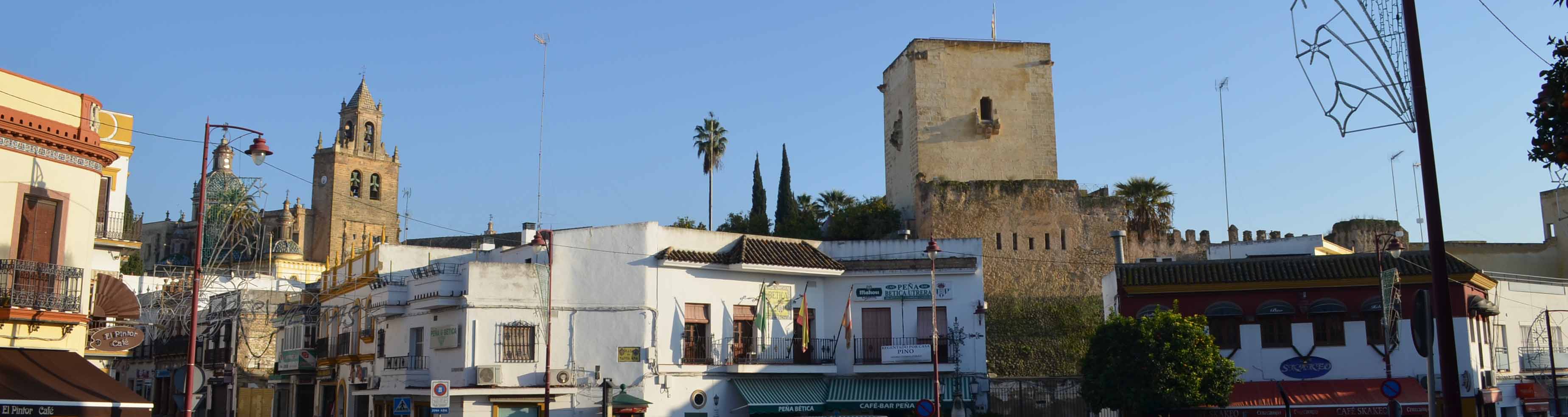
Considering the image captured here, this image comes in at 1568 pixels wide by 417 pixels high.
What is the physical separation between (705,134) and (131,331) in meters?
41.5

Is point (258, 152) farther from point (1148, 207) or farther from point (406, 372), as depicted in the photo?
point (1148, 207)

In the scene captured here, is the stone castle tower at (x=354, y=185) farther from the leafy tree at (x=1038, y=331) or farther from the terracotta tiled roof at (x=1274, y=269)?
the terracotta tiled roof at (x=1274, y=269)

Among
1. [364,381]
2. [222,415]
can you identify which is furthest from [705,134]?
[364,381]

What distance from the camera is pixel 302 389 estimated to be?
39.1 meters

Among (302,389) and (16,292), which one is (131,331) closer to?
(16,292)

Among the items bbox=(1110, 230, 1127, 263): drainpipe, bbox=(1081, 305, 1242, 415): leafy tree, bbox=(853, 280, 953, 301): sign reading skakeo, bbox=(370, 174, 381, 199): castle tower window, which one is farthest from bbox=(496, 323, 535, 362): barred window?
bbox=(370, 174, 381, 199): castle tower window

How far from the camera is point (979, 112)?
48.8m

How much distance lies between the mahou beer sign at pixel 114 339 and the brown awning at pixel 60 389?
0.40 m

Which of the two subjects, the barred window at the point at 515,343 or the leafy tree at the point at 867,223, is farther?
the leafy tree at the point at 867,223

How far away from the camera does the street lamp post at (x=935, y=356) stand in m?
28.1

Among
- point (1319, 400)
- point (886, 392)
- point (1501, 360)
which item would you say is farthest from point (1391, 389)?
point (1501, 360)

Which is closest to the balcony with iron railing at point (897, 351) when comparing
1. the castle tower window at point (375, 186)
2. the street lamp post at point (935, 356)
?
the street lamp post at point (935, 356)

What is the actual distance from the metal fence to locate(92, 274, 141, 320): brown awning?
2170 centimetres

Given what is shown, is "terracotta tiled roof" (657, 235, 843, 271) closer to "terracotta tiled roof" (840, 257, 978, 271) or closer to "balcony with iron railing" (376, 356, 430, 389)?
"terracotta tiled roof" (840, 257, 978, 271)
